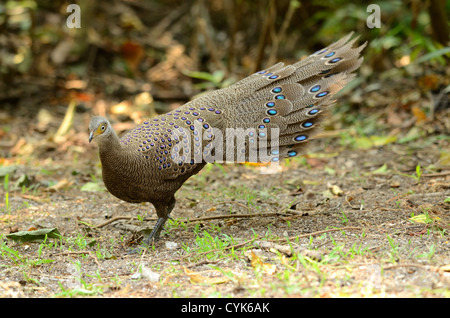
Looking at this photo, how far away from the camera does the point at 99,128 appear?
3.76 meters

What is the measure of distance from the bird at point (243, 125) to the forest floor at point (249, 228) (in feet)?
1.64

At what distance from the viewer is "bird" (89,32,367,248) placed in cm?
404

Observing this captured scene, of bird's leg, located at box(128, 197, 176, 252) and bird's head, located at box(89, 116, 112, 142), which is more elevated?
bird's head, located at box(89, 116, 112, 142)

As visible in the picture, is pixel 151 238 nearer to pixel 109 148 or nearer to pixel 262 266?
pixel 109 148

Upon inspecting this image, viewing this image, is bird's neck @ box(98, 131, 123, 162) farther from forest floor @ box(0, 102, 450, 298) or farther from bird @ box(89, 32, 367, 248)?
forest floor @ box(0, 102, 450, 298)

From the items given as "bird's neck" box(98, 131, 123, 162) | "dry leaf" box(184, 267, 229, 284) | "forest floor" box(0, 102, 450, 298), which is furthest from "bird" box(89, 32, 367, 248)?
"dry leaf" box(184, 267, 229, 284)

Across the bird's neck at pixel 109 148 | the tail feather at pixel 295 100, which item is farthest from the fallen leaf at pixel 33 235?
the tail feather at pixel 295 100

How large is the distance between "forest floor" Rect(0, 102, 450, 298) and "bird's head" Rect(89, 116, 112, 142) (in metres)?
0.82

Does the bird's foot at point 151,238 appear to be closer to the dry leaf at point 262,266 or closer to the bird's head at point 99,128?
the bird's head at point 99,128

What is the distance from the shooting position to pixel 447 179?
4840 mm

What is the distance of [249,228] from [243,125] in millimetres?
791

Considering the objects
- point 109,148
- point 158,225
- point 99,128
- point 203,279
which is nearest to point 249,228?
point 158,225
